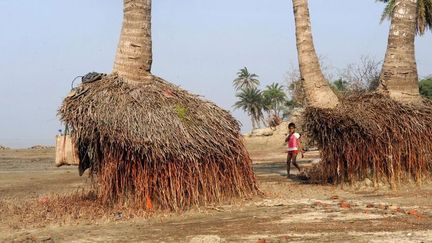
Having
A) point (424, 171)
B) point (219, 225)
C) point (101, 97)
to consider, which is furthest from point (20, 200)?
point (424, 171)

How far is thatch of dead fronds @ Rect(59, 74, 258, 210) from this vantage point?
9.98 metres

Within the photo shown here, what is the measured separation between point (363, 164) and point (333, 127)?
1.10 meters

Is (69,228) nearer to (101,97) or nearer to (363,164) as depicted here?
(101,97)

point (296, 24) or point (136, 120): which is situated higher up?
point (296, 24)

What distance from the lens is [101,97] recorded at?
34.7 feet

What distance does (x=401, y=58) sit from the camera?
44.4 feet

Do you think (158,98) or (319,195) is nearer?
(158,98)

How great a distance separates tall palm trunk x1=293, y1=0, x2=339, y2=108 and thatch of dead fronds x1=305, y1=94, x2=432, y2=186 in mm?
476

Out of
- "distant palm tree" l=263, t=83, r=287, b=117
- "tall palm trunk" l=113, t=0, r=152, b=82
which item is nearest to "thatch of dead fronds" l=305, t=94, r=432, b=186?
"tall palm trunk" l=113, t=0, r=152, b=82

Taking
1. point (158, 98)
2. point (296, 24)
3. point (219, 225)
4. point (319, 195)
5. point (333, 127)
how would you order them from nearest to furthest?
point (219, 225) < point (158, 98) < point (319, 195) < point (333, 127) < point (296, 24)

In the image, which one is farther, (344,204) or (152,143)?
(344,204)

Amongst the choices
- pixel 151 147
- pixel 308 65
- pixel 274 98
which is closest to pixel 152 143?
pixel 151 147

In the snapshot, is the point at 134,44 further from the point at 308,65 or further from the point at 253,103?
the point at 253,103

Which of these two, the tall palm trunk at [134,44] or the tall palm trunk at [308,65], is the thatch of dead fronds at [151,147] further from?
the tall palm trunk at [308,65]
